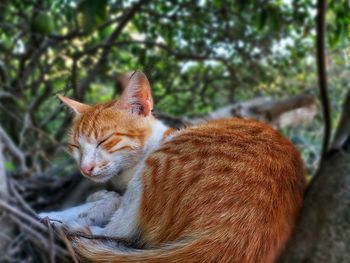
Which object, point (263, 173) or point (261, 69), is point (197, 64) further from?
point (263, 173)

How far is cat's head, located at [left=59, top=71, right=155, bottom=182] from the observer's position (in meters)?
2.07

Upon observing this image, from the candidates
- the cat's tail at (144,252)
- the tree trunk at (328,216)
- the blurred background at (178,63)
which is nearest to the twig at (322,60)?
the tree trunk at (328,216)

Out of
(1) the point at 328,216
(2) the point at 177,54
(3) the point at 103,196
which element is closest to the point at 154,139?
(3) the point at 103,196

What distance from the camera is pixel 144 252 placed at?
1622 millimetres

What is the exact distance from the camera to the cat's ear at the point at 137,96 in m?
2.02

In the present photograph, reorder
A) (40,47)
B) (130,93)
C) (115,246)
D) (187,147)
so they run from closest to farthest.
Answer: (115,246) → (187,147) → (130,93) → (40,47)

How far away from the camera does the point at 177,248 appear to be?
1570 millimetres

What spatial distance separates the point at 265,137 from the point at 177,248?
2.27ft

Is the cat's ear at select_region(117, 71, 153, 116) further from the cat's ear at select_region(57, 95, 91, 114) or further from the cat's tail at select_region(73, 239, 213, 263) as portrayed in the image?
the cat's tail at select_region(73, 239, 213, 263)

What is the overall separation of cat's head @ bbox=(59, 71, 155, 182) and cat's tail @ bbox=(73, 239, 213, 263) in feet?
1.41

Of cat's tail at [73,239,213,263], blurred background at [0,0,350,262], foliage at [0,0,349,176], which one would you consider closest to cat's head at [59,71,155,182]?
cat's tail at [73,239,213,263]

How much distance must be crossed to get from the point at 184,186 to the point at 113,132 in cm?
55

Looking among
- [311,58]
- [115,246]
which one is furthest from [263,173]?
[311,58]

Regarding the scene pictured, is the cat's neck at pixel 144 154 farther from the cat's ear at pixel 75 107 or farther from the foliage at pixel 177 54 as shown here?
the foliage at pixel 177 54
